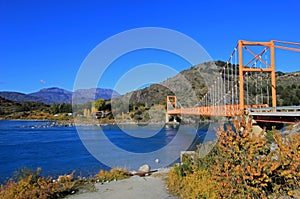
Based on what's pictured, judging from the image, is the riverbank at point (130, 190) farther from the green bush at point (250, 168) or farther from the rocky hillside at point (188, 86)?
the rocky hillside at point (188, 86)

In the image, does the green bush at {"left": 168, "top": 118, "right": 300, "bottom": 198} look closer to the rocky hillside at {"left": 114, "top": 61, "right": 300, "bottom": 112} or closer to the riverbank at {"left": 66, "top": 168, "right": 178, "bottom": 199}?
the riverbank at {"left": 66, "top": 168, "right": 178, "bottom": 199}

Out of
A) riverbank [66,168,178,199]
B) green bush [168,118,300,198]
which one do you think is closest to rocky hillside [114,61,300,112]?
riverbank [66,168,178,199]

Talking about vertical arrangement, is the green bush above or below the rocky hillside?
below

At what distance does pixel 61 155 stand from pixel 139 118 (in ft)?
114

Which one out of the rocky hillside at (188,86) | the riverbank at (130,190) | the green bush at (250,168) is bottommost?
the riverbank at (130,190)

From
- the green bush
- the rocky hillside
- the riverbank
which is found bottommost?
the riverbank

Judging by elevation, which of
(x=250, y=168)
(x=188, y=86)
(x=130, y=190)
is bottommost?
(x=130, y=190)

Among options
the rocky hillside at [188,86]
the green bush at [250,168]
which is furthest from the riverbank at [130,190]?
the rocky hillside at [188,86]

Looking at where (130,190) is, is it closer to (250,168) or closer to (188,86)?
(250,168)

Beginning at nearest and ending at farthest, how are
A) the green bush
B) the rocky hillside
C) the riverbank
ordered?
the green bush → the riverbank → the rocky hillside

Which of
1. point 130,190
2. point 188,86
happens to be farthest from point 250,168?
point 188,86

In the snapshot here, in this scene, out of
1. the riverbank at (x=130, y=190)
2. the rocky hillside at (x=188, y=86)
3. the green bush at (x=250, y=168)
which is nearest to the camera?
the green bush at (x=250, y=168)

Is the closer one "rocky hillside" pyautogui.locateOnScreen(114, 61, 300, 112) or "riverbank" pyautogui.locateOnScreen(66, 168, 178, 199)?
"riverbank" pyautogui.locateOnScreen(66, 168, 178, 199)

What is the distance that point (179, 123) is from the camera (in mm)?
63812
